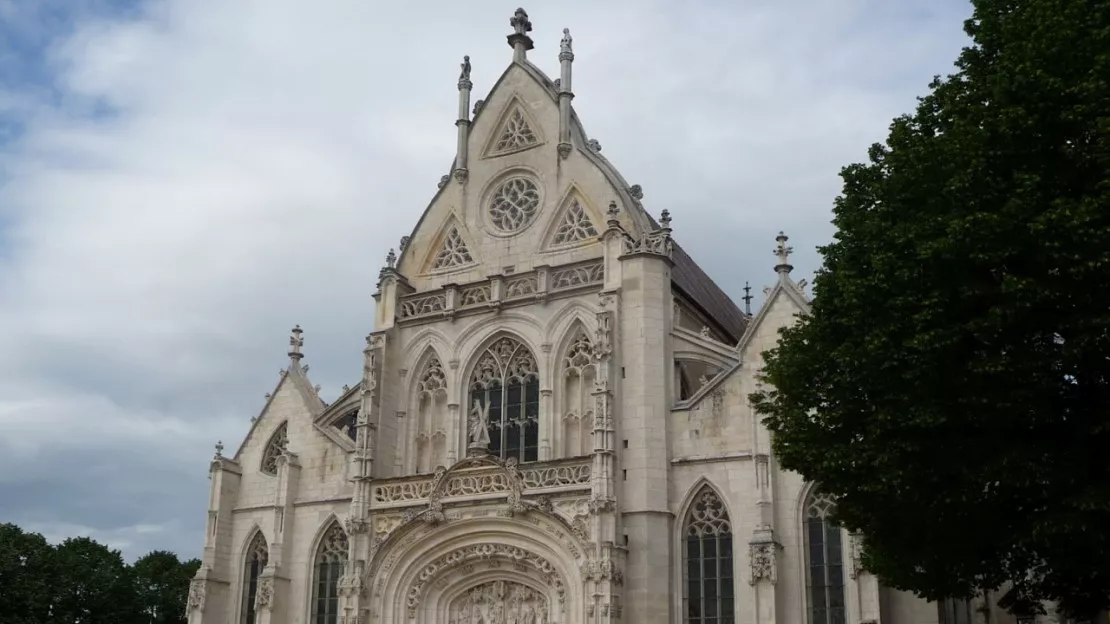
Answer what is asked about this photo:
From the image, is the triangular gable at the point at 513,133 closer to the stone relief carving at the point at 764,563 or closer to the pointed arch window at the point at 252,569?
the pointed arch window at the point at 252,569

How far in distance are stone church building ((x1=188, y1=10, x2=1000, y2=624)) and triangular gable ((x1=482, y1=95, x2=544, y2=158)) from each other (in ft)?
0.21

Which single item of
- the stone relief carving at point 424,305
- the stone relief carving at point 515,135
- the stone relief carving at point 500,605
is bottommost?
the stone relief carving at point 500,605

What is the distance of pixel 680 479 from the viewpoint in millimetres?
26656

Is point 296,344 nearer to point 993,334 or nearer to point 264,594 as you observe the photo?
point 264,594

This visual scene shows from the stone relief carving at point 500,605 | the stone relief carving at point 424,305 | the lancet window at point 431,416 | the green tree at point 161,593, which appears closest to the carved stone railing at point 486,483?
the lancet window at point 431,416

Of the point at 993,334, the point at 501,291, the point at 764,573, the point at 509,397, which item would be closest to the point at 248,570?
the point at 509,397

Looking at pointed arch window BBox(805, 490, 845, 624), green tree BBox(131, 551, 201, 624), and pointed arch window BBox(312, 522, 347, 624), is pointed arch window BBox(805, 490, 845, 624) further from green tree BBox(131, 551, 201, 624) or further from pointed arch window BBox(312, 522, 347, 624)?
green tree BBox(131, 551, 201, 624)

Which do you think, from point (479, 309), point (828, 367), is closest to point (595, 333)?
point (479, 309)

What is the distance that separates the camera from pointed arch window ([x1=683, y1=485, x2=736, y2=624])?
2556 cm

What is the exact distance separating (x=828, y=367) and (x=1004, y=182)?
363 cm

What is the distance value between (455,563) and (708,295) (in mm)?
14551

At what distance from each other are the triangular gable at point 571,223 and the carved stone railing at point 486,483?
6069 millimetres

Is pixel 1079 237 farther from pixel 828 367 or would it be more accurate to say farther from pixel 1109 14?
pixel 828 367

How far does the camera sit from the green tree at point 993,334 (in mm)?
14414
